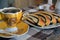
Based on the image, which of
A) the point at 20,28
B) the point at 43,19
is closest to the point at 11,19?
the point at 20,28

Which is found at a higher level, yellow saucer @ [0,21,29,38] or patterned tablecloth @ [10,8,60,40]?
yellow saucer @ [0,21,29,38]

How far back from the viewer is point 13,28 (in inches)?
25.2

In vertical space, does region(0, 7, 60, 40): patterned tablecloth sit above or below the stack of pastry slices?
below

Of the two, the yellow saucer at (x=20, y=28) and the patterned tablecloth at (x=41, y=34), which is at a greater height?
the yellow saucer at (x=20, y=28)

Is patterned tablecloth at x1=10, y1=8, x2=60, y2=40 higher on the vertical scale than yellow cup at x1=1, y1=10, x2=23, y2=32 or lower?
lower

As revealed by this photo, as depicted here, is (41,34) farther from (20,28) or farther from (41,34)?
(20,28)

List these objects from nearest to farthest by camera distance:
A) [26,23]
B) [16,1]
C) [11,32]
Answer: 1. [11,32]
2. [26,23]
3. [16,1]

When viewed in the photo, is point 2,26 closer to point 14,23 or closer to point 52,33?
point 14,23

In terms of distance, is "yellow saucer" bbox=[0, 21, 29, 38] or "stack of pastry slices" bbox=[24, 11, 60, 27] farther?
"stack of pastry slices" bbox=[24, 11, 60, 27]

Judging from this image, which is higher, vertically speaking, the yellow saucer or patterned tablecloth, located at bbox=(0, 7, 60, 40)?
the yellow saucer

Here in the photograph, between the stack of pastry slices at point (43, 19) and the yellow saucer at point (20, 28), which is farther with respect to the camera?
the stack of pastry slices at point (43, 19)

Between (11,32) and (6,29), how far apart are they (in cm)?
3

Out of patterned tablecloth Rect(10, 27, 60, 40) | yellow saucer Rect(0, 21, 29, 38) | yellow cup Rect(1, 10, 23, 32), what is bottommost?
patterned tablecloth Rect(10, 27, 60, 40)

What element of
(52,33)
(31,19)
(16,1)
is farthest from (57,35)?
(16,1)
